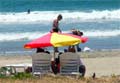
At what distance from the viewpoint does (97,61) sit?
20.0 m

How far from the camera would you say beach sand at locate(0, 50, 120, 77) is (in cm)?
1770

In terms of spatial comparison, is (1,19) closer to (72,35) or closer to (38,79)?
(72,35)

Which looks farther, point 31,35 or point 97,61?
point 31,35

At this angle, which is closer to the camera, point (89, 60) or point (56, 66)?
point (56, 66)

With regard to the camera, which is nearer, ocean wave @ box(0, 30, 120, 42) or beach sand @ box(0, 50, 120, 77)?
beach sand @ box(0, 50, 120, 77)

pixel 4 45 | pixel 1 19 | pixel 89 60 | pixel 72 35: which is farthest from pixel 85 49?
pixel 1 19

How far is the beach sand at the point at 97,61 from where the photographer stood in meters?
17.7

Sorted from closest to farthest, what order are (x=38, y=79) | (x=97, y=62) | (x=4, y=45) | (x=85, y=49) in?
1. (x=38, y=79)
2. (x=97, y=62)
3. (x=85, y=49)
4. (x=4, y=45)

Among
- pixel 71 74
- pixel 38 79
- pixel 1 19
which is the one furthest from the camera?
pixel 1 19

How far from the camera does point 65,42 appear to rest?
567 inches

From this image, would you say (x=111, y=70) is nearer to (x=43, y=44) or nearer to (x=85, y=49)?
(x=43, y=44)

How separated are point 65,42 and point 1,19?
2951cm

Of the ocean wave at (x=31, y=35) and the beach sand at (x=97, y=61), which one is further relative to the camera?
the ocean wave at (x=31, y=35)

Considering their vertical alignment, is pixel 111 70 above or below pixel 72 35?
below
